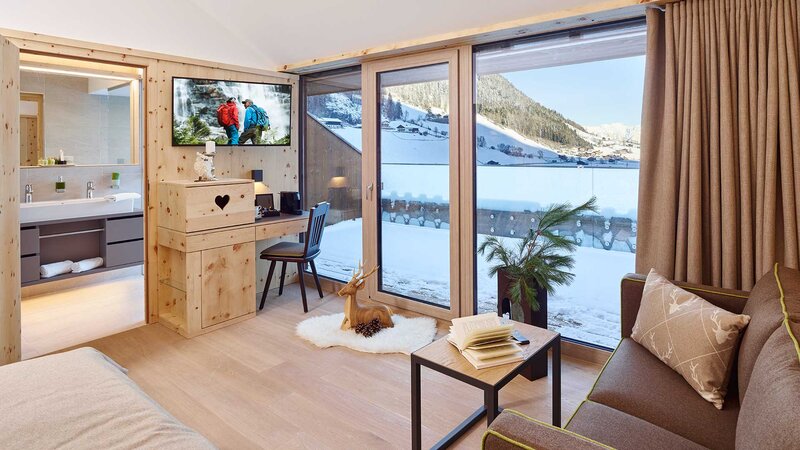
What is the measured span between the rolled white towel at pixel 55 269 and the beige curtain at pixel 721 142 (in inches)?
196

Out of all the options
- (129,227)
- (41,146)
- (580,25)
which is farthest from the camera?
(129,227)

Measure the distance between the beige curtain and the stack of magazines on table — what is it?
3.73 feet

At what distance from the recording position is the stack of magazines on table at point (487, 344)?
194cm

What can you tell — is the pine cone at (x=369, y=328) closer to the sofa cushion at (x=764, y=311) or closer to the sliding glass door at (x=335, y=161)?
the sliding glass door at (x=335, y=161)

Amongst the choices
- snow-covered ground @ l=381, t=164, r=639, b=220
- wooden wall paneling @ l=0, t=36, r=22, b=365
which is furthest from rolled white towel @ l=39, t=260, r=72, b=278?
snow-covered ground @ l=381, t=164, r=639, b=220

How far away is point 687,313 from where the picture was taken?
6.36ft

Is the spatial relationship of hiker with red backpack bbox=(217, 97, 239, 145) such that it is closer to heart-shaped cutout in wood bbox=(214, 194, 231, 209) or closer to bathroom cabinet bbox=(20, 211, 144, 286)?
heart-shaped cutout in wood bbox=(214, 194, 231, 209)

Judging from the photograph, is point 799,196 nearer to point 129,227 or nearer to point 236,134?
point 236,134

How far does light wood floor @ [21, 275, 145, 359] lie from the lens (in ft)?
11.4

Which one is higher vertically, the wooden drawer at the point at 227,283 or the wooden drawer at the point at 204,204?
the wooden drawer at the point at 204,204

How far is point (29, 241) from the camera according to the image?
14.0ft

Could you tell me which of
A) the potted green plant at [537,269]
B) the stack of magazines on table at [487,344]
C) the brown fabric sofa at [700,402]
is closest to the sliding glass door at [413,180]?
the potted green plant at [537,269]

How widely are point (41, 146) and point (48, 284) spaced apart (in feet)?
4.30

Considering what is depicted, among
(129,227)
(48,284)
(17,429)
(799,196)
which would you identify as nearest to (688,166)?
(799,196)
